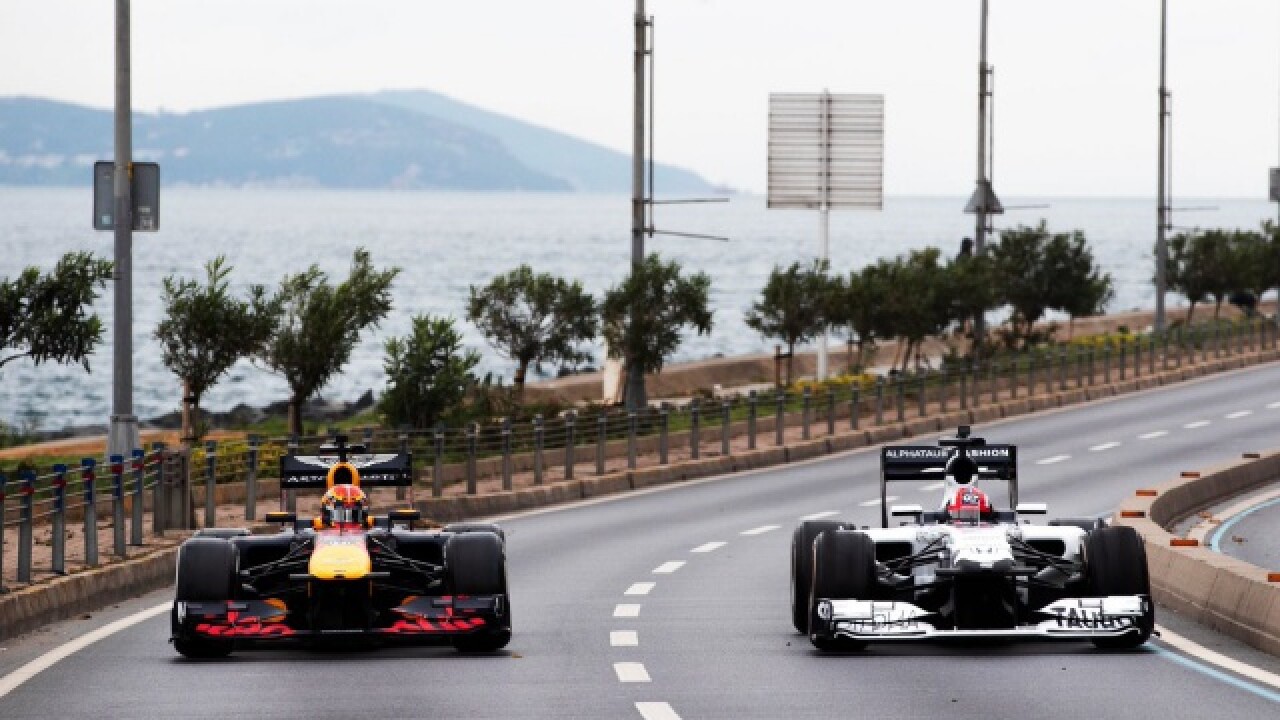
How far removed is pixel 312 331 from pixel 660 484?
5.49 m

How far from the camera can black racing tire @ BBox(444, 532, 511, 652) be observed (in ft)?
55.5

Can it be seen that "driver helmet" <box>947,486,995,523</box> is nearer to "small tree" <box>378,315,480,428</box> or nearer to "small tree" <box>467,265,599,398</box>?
"small tree" <box>378,315,480,428</box>

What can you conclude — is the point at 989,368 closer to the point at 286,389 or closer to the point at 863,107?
the point at 863,107

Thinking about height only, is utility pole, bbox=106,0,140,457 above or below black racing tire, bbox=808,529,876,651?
above

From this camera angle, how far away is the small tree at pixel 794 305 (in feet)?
190

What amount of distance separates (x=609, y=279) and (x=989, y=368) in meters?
129

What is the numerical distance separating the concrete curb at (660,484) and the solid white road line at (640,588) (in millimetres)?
4084

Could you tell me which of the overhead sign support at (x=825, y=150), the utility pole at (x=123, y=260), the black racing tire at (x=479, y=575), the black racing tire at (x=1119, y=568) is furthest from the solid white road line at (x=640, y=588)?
the overhead sign support at (x=825, y=150)

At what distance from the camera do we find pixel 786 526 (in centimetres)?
3089

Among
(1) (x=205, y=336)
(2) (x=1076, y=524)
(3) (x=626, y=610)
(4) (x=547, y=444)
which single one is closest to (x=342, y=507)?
(3) (x=626, y=610)

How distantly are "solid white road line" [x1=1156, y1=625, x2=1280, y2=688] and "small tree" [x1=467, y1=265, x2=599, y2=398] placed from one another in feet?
107

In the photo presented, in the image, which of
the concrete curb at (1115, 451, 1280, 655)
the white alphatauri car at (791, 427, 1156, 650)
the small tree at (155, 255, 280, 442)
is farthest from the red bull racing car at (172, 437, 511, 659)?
the small tree at (155, 255, 280, 442)

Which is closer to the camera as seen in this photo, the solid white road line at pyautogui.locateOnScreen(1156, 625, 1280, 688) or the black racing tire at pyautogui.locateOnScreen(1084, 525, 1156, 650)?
the solid white road line at pyautogui.locateOnScreen(1156, 625, 1280, 688)

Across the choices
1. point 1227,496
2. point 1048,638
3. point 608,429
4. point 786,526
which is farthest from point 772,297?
point 1048,638
